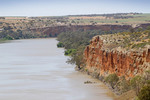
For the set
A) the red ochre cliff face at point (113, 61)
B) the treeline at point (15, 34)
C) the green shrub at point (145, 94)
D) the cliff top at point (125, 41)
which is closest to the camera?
the green shrub at point (145, 94)

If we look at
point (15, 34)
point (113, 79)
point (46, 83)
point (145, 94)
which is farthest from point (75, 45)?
point (15, 34)

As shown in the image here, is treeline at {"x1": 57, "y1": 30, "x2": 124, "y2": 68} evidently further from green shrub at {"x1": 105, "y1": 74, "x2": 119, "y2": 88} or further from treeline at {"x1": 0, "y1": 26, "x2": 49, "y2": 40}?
treeline at {"x1": 0, "y1": 26, "x2": 49, "y2": 40}

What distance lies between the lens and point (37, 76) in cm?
4084

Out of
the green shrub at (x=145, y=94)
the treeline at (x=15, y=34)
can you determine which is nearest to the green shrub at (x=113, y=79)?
the green shrub at (x=145, y=94)

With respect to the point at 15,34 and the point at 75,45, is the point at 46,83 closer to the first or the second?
the point at 75,45

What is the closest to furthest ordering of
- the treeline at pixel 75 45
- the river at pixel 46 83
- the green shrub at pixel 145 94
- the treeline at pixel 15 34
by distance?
the green shrub at pixel 145 94
the river at pixel 46 83
the treeline at pixel 75 45
the treeline at pixel 15 34

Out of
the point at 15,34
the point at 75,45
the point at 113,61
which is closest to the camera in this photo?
the point at 113,61

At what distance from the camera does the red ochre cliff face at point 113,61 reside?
28273 mm

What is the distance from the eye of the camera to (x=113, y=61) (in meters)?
34.2

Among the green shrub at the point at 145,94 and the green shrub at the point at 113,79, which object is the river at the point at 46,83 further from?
the green shrub at the point at 145,94

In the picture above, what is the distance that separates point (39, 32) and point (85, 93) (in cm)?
9942

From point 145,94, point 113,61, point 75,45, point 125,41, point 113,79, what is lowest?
point 75,45

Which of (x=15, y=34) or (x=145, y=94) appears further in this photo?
(x=15, y=34)

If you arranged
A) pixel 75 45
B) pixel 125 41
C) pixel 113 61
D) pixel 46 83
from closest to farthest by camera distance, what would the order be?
pixel 113 61, pixel 125 41, pixel 46 83, pixel 75 45
